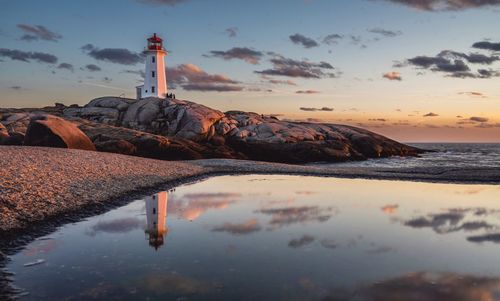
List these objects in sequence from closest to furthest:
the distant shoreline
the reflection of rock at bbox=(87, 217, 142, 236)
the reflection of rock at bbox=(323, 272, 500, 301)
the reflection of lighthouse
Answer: the reflection of rock at bbox=(323, 272, 500, 301)
the reflection of lighthouse
the reflection of rock at bbox=(87, 217, 142, 236)
the distant shoreline

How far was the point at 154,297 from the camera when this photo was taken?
21.9 ft

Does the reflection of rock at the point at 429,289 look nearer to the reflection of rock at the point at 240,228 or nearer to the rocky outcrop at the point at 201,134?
the reflection of rock at the point at 240,228

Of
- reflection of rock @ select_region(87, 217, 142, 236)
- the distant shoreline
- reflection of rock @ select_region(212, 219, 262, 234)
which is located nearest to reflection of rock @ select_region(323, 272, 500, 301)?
reflection of rock @ select_region(212, 219, 262, 234)

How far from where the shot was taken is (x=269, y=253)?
934 cm

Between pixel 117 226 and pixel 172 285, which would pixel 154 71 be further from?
pixel 172 285

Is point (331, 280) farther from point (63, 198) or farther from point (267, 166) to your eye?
point (267, 166)

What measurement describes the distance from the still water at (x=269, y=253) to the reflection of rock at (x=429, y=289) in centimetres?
2

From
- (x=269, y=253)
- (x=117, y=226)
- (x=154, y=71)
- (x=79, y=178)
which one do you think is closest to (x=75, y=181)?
(x=79, y=178)

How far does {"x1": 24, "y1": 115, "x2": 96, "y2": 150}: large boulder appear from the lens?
103 ft

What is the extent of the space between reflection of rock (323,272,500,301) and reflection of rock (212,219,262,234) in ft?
15.6

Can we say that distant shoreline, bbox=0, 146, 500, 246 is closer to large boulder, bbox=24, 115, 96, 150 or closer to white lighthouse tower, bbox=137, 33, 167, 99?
large boulder, bbox=24, 115, 96, 150

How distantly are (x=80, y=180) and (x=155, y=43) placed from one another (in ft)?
174

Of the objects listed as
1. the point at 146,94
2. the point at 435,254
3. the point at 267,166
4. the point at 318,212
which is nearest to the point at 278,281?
the point at 435,254

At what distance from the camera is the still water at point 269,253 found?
23.2ft
